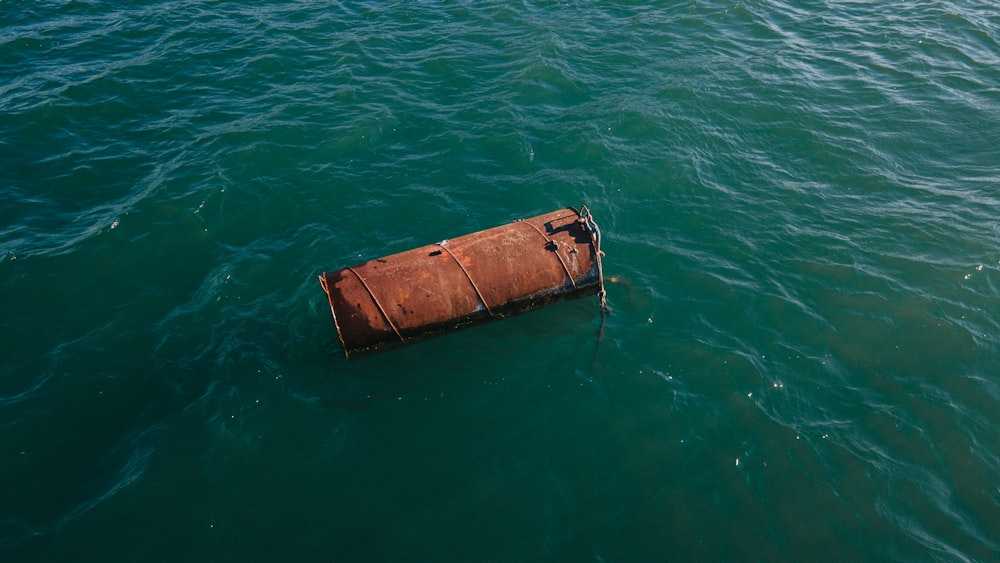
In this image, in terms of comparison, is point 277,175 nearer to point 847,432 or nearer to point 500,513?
point 500,513

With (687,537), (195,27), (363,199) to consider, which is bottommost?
(687,537)

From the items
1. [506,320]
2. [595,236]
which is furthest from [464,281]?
[595,236]

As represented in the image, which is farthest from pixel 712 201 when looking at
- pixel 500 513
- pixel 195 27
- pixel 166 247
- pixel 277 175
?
pixel 195 27

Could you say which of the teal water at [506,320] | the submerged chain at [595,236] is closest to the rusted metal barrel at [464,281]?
the submerged chain at [595,236]

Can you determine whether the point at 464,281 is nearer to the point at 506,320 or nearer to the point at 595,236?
the point at 506,320

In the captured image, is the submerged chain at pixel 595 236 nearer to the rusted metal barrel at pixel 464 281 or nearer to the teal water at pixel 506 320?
the rusted metal barrel at pixel 464 281
